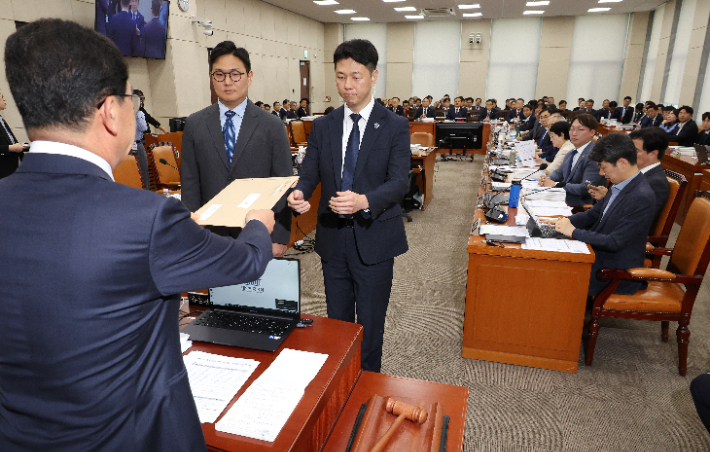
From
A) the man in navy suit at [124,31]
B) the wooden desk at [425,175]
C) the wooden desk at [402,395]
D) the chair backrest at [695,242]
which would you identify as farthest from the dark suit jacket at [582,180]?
the man in navy suit at [124,31]

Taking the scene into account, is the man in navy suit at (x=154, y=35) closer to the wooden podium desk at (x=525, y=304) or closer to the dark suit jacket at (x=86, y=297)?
the wooden podium desk at (x=525, y=304)

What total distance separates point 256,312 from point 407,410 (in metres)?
0.64

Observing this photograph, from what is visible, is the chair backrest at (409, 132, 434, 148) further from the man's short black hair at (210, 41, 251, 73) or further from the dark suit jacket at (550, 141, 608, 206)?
the man's short black hair at (210, 41, 251, 73)

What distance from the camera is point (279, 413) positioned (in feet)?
3.59

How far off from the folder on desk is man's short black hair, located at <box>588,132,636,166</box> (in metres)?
2.13

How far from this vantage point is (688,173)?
17.5 feet

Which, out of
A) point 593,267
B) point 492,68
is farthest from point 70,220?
point 492,68

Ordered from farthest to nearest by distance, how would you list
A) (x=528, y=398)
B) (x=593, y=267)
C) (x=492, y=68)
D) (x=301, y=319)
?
(x=492, y=68)
(x=593, y=267)
(x=528, y=398)
(x=301, y=319)

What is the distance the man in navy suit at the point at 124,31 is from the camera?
7023 millimetres

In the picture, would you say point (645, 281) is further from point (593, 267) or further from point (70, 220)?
point (70, 220)

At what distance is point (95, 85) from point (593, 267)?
9.08ft

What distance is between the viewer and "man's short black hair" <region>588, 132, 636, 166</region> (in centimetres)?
256

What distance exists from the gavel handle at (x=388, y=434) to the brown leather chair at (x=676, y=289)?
73.3 inches

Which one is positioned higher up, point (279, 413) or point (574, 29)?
point (574, 29)
